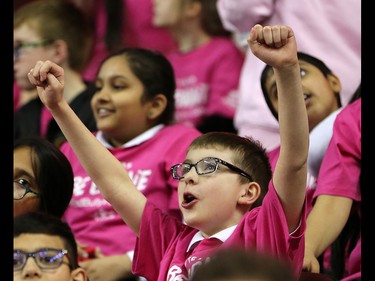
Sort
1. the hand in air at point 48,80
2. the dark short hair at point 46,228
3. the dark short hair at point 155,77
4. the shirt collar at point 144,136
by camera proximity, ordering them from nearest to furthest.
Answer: the hand in air at point 48,80 → the dark short hair at point 46,228 → the shirt collar at point 144,136 → the dark short hair at point 155,77

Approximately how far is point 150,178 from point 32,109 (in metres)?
1.11

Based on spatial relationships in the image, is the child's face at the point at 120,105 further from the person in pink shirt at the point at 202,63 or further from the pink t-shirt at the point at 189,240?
the pink t-shirt at the point at 189,240

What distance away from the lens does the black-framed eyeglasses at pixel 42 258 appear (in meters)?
2.65

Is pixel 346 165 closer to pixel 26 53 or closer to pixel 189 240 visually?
pixel 189 240

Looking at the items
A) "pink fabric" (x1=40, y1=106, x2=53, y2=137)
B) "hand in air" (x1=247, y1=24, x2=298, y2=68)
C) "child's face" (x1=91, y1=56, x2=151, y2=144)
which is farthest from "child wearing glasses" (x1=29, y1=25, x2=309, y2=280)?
"pink fabric" (x1=40, y1=106, x2=53, y2=137)

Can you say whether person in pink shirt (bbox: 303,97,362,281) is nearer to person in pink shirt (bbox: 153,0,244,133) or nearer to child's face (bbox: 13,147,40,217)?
child's face (bbox: 13,147,40,217)

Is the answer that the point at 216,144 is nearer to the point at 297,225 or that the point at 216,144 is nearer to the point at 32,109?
the point at 297,225

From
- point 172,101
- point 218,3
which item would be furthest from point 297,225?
point 218,3

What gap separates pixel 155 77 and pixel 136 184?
1.40 feet

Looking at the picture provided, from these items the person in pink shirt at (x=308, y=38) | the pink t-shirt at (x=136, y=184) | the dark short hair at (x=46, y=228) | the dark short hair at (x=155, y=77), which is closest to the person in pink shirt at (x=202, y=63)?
the person in pink shirt at (x=308, y=38)

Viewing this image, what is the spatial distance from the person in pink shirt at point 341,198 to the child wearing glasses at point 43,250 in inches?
24.9

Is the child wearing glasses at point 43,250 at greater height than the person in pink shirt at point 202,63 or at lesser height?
lesser

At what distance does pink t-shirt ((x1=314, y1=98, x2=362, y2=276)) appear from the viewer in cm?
284

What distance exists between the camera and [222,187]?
7.99ft
